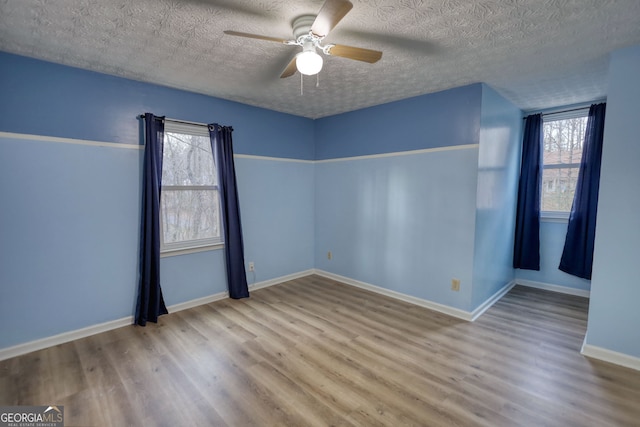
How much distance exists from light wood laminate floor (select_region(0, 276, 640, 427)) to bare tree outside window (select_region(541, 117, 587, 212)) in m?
1.53

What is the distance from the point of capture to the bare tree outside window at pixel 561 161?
12.3 feet

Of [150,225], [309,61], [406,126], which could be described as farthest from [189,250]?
[406,126]

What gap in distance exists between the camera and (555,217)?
390 cm

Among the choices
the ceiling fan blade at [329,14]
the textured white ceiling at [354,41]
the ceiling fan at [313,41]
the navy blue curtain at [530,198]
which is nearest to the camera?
the ceiling fan blade at [329,14]

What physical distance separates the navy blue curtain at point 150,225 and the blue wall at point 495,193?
327 centimetres

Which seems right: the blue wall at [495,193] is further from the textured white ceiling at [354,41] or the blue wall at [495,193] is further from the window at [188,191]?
the window at [188,191]

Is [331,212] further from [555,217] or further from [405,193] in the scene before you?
[555,217]

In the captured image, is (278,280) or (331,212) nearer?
(278,280)

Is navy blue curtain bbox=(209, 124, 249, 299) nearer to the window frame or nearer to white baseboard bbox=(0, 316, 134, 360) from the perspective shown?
white baseboard bbox=(0, 316, 134, 360)

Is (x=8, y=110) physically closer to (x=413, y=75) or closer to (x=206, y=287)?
(x=206, y=287)

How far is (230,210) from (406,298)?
2.39 meters

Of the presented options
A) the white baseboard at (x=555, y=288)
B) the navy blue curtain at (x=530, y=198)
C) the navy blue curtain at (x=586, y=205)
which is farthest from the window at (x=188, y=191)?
the navy blue curtain at (x=586, y=205)

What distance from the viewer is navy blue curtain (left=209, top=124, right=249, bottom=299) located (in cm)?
342

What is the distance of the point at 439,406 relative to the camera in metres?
1.85
